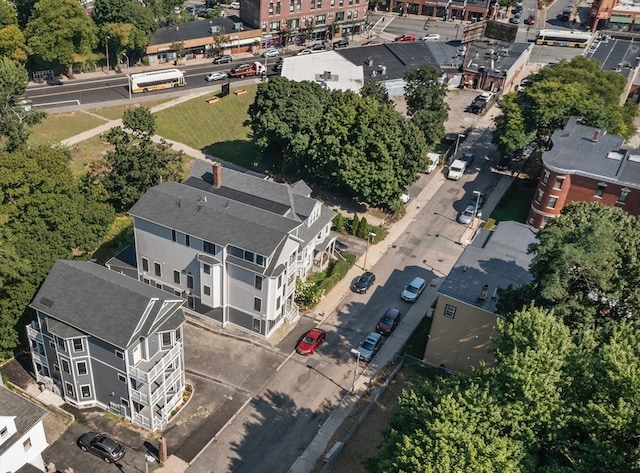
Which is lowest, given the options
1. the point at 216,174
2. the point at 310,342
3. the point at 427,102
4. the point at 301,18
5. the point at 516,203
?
the point at 310,342

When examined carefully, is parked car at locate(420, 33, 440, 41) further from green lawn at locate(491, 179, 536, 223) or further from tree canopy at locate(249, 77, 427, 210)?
tree canopy at locate(249, 77, 427, 210)

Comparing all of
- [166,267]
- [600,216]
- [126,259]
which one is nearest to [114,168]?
[126,259]

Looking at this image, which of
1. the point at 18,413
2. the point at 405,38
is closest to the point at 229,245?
the point at 18,413

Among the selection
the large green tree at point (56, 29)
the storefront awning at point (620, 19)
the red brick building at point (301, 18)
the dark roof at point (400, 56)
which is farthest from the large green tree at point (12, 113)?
the storefront awning at point (620, 19)

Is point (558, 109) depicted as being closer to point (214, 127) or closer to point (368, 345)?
point (368, 345)

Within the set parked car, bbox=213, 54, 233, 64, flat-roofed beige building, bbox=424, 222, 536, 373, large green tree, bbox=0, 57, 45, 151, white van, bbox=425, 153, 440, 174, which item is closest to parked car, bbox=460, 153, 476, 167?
white van, bbox=425, 153, 440, 174

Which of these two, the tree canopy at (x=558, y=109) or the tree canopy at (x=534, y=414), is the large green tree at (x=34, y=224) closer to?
the tree canopy at (x=534, y=414)

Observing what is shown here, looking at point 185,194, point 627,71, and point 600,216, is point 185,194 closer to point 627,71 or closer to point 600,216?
point 600,216
